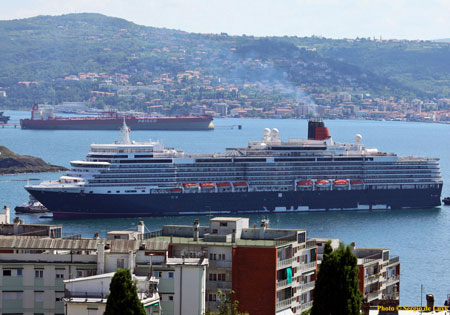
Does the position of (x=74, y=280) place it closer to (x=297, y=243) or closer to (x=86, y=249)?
(x=86, y=249)

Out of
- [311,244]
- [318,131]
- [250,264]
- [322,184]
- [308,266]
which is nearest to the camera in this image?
[250,264]

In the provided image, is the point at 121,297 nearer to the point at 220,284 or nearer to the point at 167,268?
the point at 167,268

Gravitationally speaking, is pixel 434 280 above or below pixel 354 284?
below

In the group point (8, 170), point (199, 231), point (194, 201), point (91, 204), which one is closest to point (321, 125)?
point (194, 201)

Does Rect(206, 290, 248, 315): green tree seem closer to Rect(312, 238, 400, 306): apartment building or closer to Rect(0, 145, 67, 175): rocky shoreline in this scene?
Rect(312, 238, 400, 306): apartment building

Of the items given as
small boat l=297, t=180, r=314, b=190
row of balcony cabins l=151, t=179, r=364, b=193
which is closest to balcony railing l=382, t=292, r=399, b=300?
row of balcony cabins l=151, t=179, r=364, b=193

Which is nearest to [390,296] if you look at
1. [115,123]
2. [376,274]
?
[376,274]
